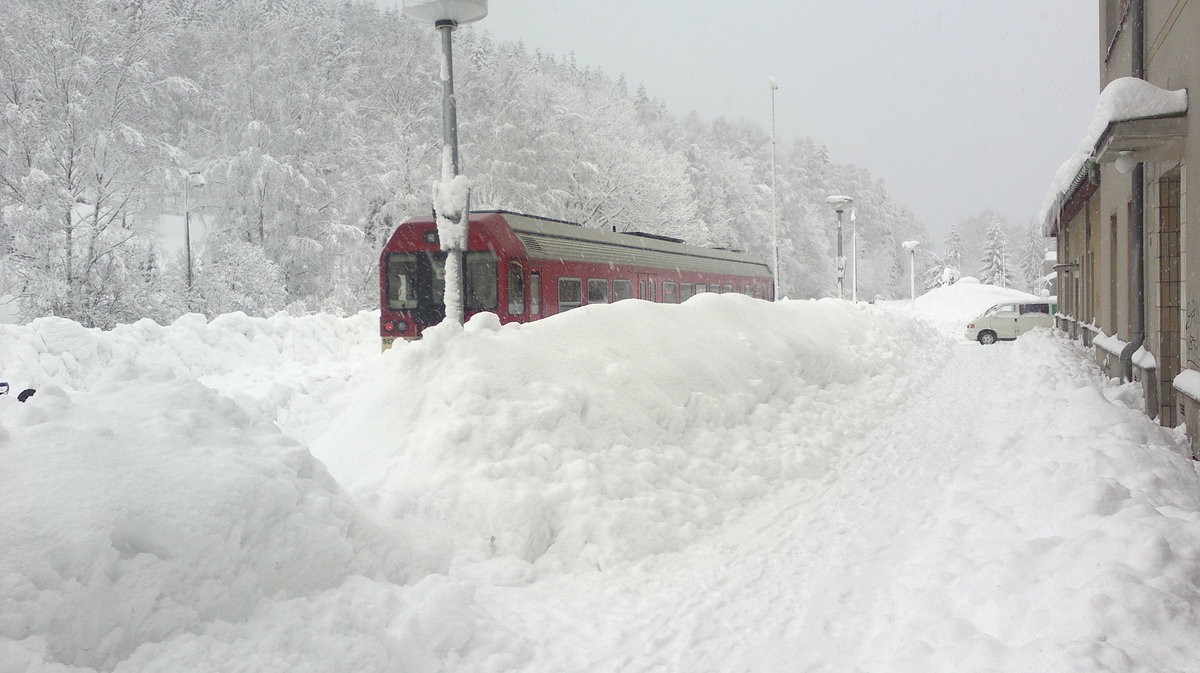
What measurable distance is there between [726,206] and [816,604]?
188 feet

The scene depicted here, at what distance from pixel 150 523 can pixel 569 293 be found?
1371 cm

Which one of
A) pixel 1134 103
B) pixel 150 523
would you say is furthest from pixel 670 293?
pixel 150 523

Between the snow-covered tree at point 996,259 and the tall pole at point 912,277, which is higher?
the snow-covered tree at point 996,259

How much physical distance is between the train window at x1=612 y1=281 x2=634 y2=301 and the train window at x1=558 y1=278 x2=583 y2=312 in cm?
144

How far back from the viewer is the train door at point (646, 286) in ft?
66.5

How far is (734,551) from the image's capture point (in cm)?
591

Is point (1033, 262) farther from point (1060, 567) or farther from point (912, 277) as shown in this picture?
point (1060, 567)

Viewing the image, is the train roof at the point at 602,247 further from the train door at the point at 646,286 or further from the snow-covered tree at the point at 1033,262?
the snow-covered tree at the point at 1033,262

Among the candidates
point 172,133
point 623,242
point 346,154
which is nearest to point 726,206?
point 346,154

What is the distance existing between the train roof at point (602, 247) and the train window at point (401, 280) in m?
1.93

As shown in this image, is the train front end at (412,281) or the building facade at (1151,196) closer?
the building facade at (1151,196)

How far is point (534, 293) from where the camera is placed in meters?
16.1

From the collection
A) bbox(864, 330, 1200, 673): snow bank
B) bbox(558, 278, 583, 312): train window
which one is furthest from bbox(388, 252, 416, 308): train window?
bbox(864, 330, 1200, 673): snow bank

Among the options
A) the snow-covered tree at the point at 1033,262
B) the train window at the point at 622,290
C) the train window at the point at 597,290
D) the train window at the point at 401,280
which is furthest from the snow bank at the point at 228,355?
the snow-covered tree at the point at 1033,262
